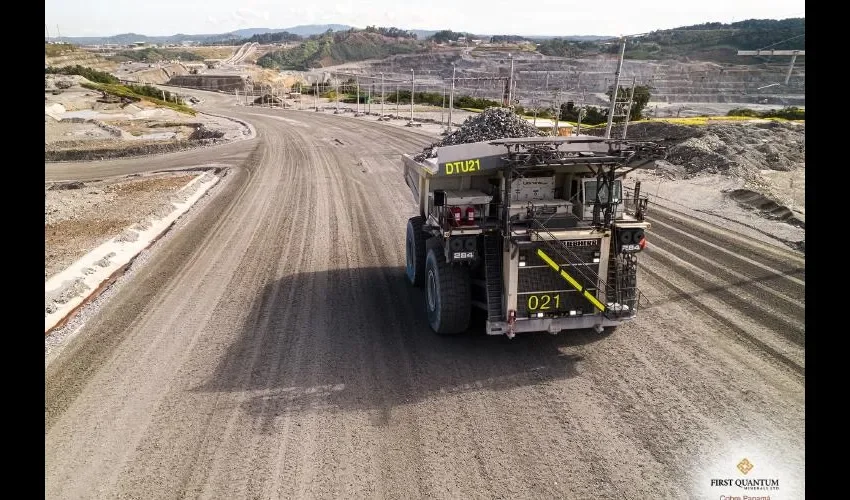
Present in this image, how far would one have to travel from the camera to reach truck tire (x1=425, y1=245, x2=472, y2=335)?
833 centimetres

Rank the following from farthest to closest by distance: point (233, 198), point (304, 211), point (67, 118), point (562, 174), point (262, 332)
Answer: point (67, 118), point (233, 198), point (304, 211), point (262, 332), point (562, 174)

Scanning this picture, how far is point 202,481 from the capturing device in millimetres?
5812

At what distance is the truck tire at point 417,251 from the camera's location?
10.6 meters

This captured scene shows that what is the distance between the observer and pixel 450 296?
328 inches

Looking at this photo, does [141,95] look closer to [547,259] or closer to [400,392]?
[400,392]

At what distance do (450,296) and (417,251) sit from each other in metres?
2.47

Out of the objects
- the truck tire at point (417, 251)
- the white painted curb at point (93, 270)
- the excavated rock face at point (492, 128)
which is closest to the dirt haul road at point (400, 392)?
the truck tire at point (417, 251)

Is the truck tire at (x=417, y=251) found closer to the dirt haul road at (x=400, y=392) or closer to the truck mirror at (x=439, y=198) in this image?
the dirt haul road at (x=400, y=392)

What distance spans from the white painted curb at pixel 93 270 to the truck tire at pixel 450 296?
6.93 m

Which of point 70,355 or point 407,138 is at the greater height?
point 407,138

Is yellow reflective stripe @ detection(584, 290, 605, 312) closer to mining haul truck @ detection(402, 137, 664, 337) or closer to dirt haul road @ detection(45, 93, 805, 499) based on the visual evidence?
mining haul truck @ detection(402, 137, 664, 337)
